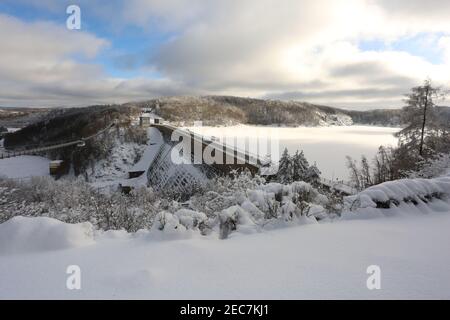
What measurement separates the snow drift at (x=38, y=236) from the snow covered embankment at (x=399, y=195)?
17.2 ft

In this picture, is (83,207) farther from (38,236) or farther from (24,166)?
(24,166)

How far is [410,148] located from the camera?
72.1ft

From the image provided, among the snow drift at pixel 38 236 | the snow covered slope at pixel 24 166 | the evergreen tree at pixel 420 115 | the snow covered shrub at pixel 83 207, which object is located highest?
the evergreen tree at pixel 420 115

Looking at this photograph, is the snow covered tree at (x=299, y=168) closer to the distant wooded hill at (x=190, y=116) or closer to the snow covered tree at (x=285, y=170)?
the snow covered tree at (x=285, y=170)

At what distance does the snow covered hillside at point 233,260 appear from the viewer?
9.57 feet

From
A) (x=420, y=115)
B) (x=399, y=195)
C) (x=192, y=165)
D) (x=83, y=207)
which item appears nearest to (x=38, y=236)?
(x=399, y=195)

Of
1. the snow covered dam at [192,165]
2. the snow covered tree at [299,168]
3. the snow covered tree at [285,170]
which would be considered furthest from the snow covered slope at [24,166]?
the snow covered tree at [299,168]

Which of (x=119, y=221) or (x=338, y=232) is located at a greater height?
(x=338, y=232)

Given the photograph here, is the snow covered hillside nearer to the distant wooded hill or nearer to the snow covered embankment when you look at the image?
the snow covered embankment

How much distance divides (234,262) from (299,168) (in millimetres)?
20981

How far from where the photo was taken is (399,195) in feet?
20.7
